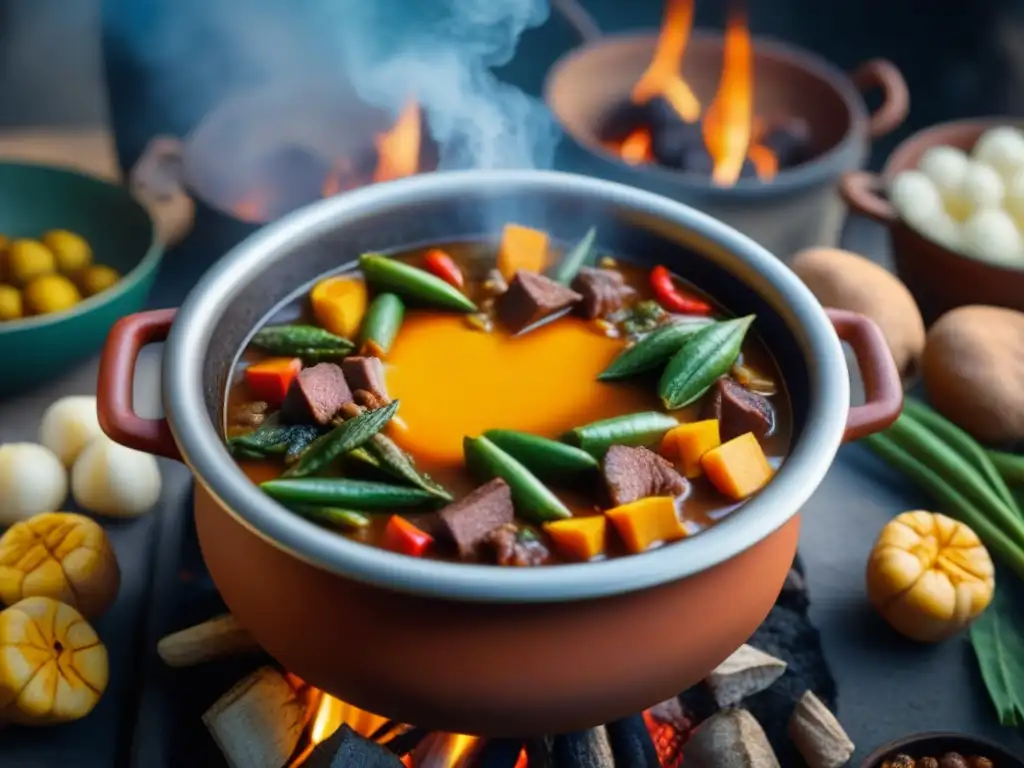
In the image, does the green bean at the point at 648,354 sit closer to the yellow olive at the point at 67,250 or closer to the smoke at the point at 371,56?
the smoke at the point at 371,56

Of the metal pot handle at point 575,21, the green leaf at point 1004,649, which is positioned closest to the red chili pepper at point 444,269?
the green leaf at point 1004,649

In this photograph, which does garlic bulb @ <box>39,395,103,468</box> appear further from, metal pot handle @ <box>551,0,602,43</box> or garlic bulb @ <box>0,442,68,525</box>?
metal pot handle @ <box>551,0,602,43</box>

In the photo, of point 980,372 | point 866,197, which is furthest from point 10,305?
point 980,372

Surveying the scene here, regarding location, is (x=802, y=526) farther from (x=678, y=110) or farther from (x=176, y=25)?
(x=176, y=25)

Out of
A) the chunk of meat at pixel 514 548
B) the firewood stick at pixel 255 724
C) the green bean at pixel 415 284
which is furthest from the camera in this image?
the green bean at pixel 415 284

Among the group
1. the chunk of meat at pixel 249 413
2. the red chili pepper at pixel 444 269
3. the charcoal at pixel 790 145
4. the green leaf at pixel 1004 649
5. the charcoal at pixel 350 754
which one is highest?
the red chili pepper at pixel 444 269

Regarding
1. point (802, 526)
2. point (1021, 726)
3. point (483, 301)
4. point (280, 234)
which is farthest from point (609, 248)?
point (1021, 726)

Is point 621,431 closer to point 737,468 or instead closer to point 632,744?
point 737,468
